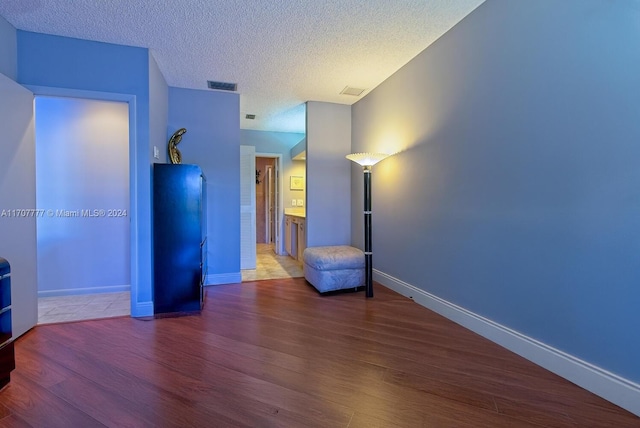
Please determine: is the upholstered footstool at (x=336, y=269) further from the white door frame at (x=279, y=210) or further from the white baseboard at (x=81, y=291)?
the white door frame at (x=279, y=210)

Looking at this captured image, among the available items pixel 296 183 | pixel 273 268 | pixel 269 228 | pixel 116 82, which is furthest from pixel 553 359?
pixel 269 228

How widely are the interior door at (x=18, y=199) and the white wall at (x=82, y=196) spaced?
991 millimetres

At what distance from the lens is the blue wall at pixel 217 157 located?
389 cm

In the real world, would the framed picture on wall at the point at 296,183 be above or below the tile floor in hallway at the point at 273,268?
above

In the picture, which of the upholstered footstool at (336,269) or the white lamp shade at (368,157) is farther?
the upholstered footstool at (336,269)

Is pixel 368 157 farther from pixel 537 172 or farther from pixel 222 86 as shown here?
pixel 222 86

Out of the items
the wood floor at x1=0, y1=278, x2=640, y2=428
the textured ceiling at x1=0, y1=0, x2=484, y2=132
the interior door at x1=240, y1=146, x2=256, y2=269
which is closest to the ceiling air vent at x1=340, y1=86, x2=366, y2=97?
the textured ceiling at x1=0, y1=0, x2=484, y2=132

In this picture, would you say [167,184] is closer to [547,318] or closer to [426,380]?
[426,380]

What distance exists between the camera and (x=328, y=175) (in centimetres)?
452

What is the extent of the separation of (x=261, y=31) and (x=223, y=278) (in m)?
3.08

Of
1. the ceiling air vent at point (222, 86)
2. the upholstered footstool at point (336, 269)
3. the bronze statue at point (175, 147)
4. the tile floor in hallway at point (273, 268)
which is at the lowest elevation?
the tile floor in hallway at point (273, 268)

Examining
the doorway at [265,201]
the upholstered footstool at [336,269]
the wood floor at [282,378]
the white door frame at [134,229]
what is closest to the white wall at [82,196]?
the white door frame at [134,229]

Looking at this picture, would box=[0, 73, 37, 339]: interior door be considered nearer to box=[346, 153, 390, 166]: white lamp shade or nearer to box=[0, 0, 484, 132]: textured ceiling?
box=[0, 0, 484, 132]: textured ceiling

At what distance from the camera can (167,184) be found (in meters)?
2.94
